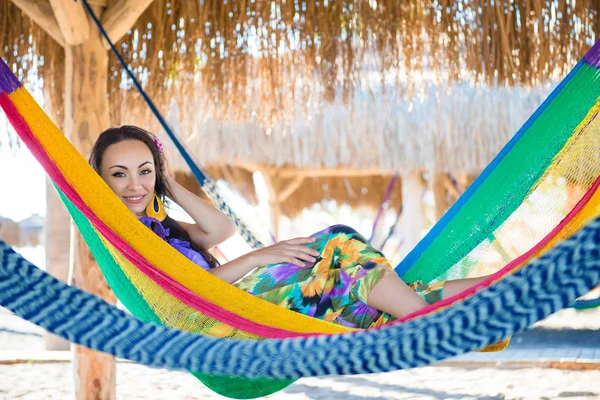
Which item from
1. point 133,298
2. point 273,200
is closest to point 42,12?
point 133,298

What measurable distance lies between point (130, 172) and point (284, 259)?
0.42m

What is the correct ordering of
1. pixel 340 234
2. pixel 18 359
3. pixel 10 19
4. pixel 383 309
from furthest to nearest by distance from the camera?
pixel 18 359 < pixel 10 19 < pixel 340 234 < pixel 383 309

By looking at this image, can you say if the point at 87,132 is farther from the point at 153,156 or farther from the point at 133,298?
the point at 133,298

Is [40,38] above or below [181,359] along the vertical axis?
above

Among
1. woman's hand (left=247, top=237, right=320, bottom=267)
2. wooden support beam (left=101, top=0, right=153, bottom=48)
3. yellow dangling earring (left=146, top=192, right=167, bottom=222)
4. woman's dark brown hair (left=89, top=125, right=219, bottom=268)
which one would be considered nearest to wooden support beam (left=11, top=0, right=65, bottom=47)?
wooden support beam (left=101, top=0, right=153, bottom=48)

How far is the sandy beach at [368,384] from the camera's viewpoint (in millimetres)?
2611

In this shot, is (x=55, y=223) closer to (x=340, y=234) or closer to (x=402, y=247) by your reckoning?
(x=340, y=234)

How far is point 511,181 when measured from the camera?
1.60 meters

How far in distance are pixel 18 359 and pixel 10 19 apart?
1.53 m

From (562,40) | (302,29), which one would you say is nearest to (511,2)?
(562,40)

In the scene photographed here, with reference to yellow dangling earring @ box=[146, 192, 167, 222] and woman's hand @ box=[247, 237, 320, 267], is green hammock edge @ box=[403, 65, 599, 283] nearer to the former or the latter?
woman's hand @ box=[247, 237, 320, 267]

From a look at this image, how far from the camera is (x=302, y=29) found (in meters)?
2.77

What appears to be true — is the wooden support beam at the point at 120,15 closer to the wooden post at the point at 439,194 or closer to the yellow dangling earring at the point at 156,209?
the yellow dangling earring at the point at 156,209

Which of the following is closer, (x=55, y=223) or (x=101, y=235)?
(x=101, y=235)
